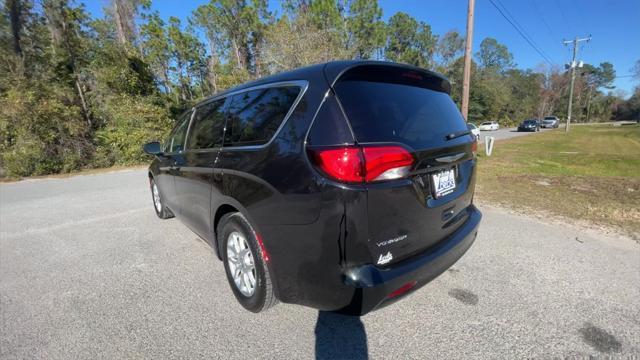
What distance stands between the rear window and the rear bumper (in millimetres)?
735

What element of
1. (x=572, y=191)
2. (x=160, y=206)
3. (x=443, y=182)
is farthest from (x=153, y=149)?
(x=572, y=191)

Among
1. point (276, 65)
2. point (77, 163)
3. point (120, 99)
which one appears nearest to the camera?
point (77, 163)

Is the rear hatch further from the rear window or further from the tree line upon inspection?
the tree line

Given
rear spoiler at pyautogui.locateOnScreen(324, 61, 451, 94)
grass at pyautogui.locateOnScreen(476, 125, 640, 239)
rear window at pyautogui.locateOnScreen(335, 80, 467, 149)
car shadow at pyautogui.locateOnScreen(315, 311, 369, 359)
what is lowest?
grass at pyautogui.locateOnScreen(476, 125, 640, 239)

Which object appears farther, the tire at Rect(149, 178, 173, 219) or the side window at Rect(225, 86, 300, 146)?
the tire at Rect(149, 178, 173, 219)

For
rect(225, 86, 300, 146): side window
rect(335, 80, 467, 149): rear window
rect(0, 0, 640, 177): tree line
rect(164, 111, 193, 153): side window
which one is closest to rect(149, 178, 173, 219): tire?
rect(164, 111, 193, 153): side window

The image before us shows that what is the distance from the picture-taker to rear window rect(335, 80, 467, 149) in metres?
1.63

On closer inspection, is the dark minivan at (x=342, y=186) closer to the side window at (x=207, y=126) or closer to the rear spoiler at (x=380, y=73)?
the rear spoiler at (x=380, y=73)

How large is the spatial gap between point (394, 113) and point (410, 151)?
0.95 ft

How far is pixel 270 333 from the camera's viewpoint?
205 centimetres

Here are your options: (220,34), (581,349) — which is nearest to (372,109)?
(581,349)

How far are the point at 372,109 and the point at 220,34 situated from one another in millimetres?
32853

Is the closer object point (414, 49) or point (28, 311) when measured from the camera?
point (28, 311)

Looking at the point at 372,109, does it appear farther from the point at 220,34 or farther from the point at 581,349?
the point at 220,34
